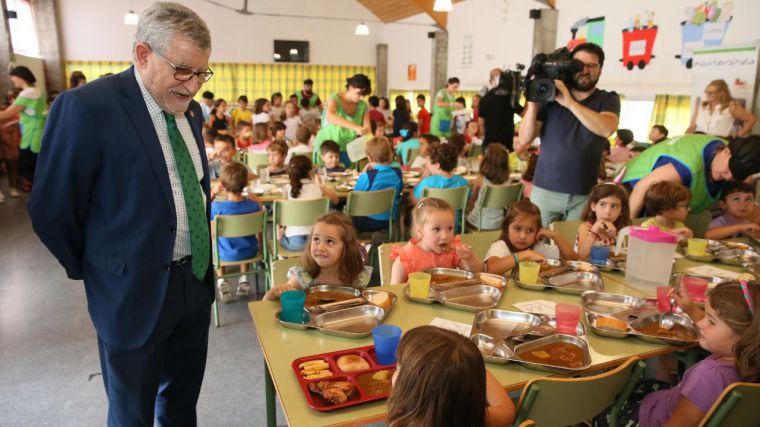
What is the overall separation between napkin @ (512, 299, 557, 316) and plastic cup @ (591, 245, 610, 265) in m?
0.62

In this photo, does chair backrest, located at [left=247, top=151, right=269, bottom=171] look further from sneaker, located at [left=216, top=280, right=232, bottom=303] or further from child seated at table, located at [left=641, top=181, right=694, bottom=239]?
child seated at table, located at [left=641, top=181, right=694, bottom=239]

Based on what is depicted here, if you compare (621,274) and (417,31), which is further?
(417,31)

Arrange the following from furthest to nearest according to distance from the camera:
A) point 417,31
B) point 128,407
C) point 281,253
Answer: point 417,31 → point 281,253 → point 128,407

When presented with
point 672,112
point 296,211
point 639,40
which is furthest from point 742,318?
point 639,40

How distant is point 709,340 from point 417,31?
502 inches

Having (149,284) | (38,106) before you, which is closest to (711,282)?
(149,284)

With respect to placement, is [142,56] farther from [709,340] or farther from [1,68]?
[1,68]

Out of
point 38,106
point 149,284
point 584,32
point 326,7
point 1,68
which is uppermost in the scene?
point 326,7

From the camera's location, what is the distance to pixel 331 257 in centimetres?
242

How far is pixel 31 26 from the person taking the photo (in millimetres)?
11570

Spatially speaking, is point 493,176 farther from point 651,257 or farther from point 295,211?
A: point 651,257

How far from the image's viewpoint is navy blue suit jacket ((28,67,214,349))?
147 cm

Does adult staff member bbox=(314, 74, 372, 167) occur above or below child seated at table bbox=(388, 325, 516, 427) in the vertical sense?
above

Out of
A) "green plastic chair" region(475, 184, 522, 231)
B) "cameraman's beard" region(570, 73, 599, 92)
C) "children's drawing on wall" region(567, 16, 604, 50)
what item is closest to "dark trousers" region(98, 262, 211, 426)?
"cameraman's beard" region(570, 73, 599, 92)
